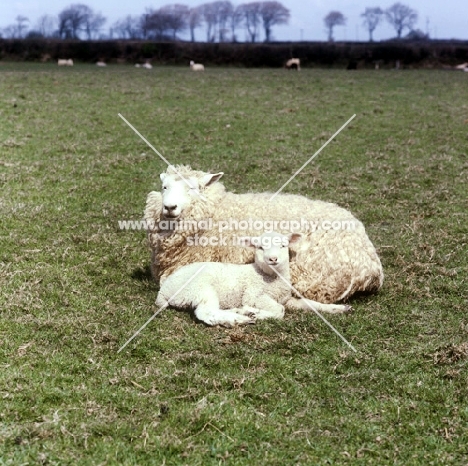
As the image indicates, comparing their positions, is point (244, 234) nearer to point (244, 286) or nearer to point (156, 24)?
point (244, 286)

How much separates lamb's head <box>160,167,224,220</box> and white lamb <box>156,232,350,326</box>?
0.58 meters

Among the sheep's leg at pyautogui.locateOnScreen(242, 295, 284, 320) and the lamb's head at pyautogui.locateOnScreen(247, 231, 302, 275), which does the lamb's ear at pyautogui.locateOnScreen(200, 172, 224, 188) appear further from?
the sheep's leg at pyautogui.locateOnScreen(242, 295, 284, 320)

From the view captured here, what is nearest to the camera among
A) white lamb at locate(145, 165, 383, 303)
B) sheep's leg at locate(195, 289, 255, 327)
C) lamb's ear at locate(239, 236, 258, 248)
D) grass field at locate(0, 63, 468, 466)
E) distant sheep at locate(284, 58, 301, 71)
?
grass field at locate(0, 63, 468, 466)

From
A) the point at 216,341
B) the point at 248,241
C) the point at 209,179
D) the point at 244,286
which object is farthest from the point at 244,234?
the point at 216,341

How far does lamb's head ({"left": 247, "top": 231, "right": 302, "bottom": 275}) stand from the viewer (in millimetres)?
5859

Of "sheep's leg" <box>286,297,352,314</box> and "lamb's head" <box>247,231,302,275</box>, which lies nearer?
"lamb's head" <box>247,231,302,275</box>

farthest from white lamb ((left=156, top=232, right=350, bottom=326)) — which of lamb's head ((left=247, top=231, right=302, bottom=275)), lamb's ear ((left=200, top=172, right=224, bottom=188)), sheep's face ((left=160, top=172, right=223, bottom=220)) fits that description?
lamb's ear ((left=200, top=172, right=224, bottom=188))

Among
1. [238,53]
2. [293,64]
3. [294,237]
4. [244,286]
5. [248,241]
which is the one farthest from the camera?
[238,53]

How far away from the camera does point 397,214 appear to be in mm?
9914

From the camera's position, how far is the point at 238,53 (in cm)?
5359

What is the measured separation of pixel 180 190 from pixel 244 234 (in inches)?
32.0

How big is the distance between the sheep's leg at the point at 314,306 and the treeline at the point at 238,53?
44.4m

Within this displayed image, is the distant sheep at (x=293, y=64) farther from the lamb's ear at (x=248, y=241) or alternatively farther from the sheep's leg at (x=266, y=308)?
the sheep's leg at (x=266, y=308)

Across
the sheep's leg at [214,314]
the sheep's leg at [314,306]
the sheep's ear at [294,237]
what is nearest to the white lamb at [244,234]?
the sheep's leg at [314,306]
